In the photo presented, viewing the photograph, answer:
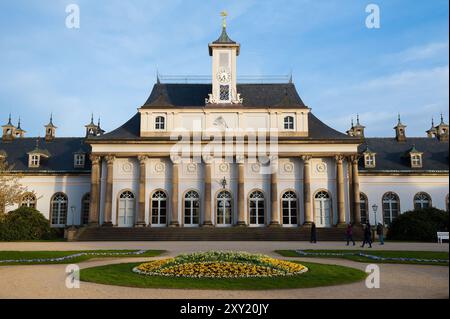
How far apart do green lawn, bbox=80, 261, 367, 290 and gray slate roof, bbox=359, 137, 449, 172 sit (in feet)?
110

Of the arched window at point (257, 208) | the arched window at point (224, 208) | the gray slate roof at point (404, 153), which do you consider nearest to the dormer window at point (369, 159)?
the gray slate roof at point (404, 153)

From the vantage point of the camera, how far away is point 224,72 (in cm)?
4425

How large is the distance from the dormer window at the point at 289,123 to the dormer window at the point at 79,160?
808 inches

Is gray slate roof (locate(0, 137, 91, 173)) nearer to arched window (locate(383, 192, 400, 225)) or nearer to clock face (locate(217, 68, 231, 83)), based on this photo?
clock face (locate(217, 68, 231, 83))

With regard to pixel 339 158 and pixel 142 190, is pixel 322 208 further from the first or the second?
pixel 142 190

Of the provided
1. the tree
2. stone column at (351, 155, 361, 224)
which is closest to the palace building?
stone column at (351, 155, 361, 224)

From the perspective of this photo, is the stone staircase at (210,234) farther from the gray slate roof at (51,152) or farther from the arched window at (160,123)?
the gray slate roof at (51,152)

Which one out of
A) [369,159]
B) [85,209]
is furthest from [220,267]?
[369,159]

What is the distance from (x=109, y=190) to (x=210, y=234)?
10461 millimetres

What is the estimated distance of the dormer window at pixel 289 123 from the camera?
4238 centimetres
